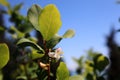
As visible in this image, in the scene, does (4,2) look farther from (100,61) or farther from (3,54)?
(3,54)

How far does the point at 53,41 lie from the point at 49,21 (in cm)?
10

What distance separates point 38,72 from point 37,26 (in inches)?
8.3

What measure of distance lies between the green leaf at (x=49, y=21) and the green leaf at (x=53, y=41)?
0.05 ft

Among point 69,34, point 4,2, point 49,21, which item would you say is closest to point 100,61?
point 69,34

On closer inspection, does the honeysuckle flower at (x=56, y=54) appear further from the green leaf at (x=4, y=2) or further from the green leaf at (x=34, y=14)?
the green leaf at (x=4, y=2)

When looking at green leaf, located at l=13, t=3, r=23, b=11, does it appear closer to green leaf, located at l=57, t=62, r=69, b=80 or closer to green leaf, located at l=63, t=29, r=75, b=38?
green leaf, located at l=63, t=29, r=75, b=38

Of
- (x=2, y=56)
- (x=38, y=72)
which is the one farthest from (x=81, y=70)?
(x=2, y=56)

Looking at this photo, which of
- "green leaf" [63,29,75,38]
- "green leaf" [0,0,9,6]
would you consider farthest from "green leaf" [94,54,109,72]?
"green leaf" [0,0,9,6]

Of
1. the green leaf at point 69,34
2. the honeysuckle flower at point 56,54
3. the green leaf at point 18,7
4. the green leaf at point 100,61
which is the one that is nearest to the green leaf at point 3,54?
the honeysuckle flower at point 56,54

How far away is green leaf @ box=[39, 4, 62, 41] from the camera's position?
131 cm

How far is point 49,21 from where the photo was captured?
1323 mm

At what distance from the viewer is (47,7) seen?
4.31 ft

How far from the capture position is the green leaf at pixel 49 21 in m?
1.31

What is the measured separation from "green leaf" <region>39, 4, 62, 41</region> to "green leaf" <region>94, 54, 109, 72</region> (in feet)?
1.79
